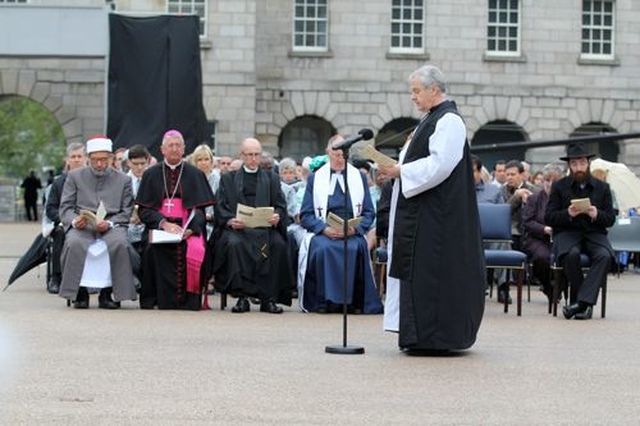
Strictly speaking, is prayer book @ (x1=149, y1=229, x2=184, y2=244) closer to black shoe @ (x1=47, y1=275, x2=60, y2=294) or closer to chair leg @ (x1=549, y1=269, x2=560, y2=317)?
black shoe @ (x1=47, y1=275, x2=60, y2=294)

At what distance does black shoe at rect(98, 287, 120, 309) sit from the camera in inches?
708

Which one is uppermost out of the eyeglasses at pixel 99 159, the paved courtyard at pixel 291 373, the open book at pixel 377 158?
the eyeglasses at pixel 99 159

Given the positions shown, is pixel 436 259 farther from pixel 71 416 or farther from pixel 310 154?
pixel 310 154

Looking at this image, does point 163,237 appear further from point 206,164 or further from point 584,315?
point 584,315

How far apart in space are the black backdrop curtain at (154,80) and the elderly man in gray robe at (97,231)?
39.1 ft

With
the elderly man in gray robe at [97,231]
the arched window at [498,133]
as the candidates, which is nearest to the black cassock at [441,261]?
the elderly man in gray robe at [97,231]

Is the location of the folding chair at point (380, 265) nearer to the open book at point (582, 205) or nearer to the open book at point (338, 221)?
the open book at point (338, 221)

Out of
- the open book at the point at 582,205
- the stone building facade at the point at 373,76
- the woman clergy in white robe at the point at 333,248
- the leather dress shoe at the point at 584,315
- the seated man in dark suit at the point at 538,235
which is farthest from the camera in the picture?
A: the stone building facade at the point at 373,76

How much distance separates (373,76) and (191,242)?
28.1m

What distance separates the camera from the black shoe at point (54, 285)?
19.6 meters

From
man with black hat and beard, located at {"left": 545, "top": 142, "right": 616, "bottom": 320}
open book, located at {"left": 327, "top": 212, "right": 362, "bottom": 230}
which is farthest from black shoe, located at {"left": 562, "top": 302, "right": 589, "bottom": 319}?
open book, located at {"left": 327, "top": 212, "right": 362, "bottom": 230}

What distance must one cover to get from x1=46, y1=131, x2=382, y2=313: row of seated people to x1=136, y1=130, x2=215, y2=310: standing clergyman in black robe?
10 mm

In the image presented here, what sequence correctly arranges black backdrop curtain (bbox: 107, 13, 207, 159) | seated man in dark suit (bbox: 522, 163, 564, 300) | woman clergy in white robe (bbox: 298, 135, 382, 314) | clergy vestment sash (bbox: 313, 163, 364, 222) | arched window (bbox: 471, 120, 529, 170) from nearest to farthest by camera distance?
woman clergy in white robe (bbox: 298, 135, 382, 314) < clergy vestment sash (bbox: 313, 163, 364, 222) < seated man in dark suit (bbox: 522, 163, 564, 300) < black backdrop curtain (bbox: 107, 13, 207, 159) < arched window (bbox: 471, 120, 529, 170)

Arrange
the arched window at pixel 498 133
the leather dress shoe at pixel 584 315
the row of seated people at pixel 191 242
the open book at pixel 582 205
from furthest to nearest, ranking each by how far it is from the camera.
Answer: the arched window at pixel 498 133, the row of seated people at pixel 191 242, the leather dress shoe at pixel 584 315, the open book at pixel 582 205
